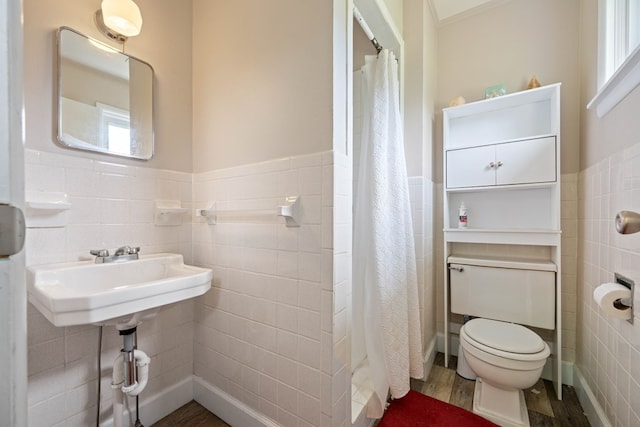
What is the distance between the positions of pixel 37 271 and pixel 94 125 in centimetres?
64

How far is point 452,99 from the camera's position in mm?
2016

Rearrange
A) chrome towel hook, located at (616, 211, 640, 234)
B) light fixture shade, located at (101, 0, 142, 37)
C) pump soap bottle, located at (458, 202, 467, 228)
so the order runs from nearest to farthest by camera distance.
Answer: chrome towel hook, located at (616, 211, 640, 234) < light fixture shade, located at (101, 0, 142, 37) < pump soap bottle, located at (458, 202, 467, 228)

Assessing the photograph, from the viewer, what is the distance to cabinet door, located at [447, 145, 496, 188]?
171cm

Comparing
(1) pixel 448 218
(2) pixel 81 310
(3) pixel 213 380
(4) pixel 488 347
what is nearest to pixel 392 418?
(4) pixel 488 347

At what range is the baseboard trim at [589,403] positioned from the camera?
1185 mm

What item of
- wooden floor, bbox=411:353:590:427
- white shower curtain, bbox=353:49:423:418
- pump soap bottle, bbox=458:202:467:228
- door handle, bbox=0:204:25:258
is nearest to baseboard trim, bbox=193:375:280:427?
white shower curtain, bbox=353:49:423:418

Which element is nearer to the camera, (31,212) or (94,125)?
(31,212)

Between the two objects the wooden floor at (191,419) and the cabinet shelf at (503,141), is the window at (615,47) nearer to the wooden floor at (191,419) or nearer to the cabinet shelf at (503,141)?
the cabinet shelf at (503,141)

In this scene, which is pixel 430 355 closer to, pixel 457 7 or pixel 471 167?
pixel 471 167

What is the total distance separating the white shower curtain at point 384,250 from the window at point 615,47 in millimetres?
846

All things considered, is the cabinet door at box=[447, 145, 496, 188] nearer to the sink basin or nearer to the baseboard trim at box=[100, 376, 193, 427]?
the sink basin

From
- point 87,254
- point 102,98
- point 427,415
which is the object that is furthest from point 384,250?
point 102,98

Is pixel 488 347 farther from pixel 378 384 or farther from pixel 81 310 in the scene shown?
pixel 81 310

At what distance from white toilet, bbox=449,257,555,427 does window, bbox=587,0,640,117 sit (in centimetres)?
96
